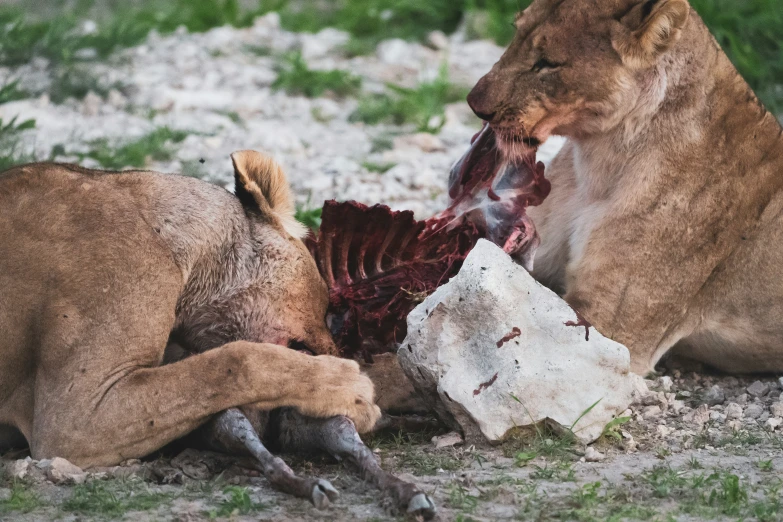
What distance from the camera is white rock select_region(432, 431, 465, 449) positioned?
14.4 ft

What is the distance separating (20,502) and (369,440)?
1.29 metres

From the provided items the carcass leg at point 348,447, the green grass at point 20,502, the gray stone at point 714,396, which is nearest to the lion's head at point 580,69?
the gray stone at point 714,396

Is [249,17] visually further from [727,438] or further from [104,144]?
[727,438]

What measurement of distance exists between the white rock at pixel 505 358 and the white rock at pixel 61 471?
1.21 metres

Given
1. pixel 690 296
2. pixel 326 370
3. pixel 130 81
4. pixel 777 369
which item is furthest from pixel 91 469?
pixel 130 81

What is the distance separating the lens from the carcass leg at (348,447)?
3.59 meters

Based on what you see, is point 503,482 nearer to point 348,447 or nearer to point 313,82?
point 348,447

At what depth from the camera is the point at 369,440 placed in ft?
14.7

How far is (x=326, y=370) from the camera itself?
4.25 meters

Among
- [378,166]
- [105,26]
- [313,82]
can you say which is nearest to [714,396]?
[378,166]

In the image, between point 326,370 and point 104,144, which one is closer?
point 326,370

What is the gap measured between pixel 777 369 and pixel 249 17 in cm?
693

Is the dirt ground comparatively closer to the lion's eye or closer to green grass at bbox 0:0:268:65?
the lion's eye

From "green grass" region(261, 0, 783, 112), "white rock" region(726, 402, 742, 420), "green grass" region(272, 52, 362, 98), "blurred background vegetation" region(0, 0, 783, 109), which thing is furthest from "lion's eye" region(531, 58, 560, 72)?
"green grass" region(272, 52, 362, 98)
